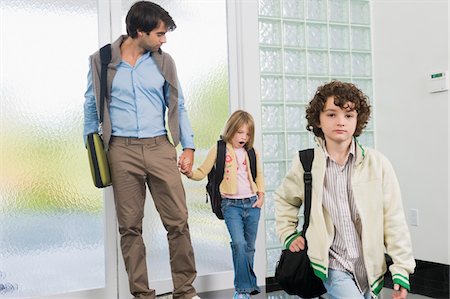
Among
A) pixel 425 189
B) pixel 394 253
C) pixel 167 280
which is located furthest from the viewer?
pixel 425 189

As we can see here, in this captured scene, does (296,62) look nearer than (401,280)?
No

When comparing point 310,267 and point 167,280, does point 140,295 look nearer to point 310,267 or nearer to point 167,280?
point 167,280

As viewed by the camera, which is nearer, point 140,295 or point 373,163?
point 373,163

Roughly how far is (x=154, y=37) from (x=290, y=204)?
1289 mm

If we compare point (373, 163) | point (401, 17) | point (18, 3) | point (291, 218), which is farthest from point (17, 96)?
point (401, 17)

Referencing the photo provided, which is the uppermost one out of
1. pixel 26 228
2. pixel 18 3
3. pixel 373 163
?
pixel 18 3

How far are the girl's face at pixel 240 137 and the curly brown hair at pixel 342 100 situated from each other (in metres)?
1.17

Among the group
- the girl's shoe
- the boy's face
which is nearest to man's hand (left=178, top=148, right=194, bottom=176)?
the girl's shoe

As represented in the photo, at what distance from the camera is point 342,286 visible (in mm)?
1632

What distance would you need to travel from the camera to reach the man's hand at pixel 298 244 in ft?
5.63

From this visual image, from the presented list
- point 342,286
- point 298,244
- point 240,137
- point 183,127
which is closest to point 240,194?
point 240,137

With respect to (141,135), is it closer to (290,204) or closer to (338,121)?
(290,204)

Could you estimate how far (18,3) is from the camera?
2881 mm

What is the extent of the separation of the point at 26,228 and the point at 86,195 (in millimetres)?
364
